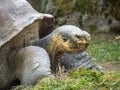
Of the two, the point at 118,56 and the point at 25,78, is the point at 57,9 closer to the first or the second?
the point at 118,56

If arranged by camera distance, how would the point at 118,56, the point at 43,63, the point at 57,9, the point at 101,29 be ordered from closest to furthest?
1. the point at 43,63
2. the point at 118,56
3. the point at 101,29
4. the point at 57,9

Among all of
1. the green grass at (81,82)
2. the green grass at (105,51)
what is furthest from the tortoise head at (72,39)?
the green grass at (105,51)

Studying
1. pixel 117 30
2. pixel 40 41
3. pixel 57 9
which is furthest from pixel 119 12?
pixel 40 41

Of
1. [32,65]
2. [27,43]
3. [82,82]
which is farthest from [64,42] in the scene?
[82,82]

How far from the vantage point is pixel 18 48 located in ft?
14.4

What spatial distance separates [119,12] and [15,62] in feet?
16.5

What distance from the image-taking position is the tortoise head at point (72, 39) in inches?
154

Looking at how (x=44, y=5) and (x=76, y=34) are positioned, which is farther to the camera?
(x=44, y=5)

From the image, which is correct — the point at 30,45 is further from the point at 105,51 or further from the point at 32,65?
the point at 105,51

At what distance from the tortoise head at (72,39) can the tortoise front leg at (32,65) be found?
0.23m

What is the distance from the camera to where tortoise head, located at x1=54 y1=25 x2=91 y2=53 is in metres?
3.92

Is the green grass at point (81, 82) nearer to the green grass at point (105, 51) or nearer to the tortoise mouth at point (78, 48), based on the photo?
the tortoise mouth at point (78, 48)

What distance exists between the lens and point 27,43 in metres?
4.52

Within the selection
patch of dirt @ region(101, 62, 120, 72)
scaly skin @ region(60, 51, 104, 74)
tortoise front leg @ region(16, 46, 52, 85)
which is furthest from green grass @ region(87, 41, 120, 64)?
tortoise front leg @ region(16, 46, 52, 85)
